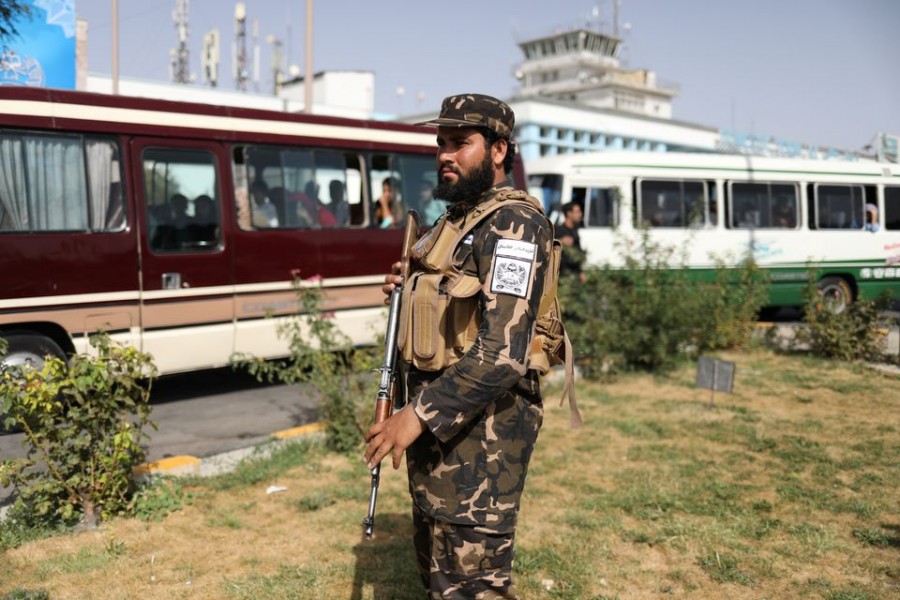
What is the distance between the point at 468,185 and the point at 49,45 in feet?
43.0

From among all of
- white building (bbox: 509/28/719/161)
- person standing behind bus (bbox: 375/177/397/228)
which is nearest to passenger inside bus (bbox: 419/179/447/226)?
person standing behind bus (bbox: 375/177/397/228)

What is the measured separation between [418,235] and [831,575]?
8.72 feet

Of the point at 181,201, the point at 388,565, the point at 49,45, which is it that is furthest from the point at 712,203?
the point at 49,45

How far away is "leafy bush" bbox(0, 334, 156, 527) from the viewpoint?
390cm

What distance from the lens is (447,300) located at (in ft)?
7.96

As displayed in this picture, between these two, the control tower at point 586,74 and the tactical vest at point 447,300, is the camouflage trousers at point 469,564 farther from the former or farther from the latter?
the control tower at point 586,74

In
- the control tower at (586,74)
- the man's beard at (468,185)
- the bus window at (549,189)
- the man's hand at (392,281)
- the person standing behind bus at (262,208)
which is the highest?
the control tower at (586,74)

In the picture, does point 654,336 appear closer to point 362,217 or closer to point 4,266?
point 362,217

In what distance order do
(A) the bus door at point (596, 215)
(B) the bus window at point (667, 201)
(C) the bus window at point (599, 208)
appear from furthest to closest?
(B) the bus window at point (667, 201), (C) the bus window at point (599, 208), (A) the bus door at point (596, 215)

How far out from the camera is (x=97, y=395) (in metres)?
4.11

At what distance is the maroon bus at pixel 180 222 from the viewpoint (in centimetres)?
638

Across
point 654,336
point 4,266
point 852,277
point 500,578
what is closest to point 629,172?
point 852,277

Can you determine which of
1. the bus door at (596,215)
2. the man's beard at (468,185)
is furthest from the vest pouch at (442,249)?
the bus door at (596,215)

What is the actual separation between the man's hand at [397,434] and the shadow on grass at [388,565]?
147cm
